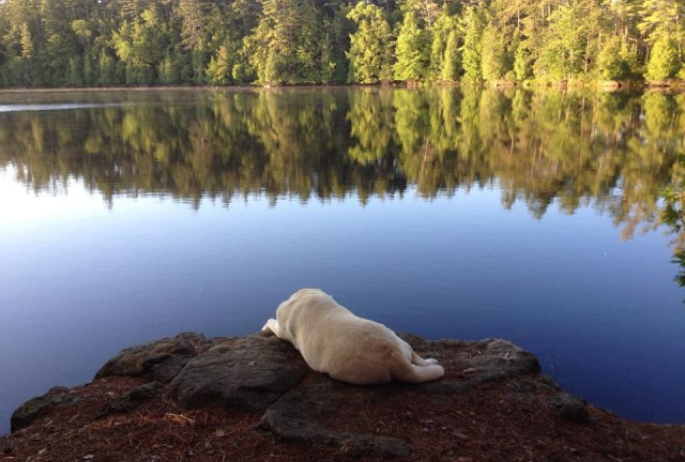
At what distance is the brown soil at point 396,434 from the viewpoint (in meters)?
4.01

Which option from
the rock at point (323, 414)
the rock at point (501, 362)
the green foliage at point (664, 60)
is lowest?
the rock at point (501, 362)

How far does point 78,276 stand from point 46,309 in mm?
1449

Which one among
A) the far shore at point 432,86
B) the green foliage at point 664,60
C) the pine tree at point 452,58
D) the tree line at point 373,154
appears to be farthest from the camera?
the pine tree at point 452,58

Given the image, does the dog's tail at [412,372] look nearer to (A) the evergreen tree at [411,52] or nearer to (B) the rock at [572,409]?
(B) the rock at [572,409]

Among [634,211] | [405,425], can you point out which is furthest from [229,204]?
[405,425]

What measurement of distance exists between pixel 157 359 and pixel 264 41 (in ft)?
284

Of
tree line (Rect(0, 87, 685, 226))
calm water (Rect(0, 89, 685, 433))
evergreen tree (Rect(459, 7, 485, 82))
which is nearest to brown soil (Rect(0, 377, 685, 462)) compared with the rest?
calm water (Rect(0, 89, 685, 433))

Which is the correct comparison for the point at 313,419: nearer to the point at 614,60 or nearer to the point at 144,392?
the point at 144,392

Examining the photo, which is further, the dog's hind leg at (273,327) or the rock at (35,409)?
the dog's hind leg at (273,327)

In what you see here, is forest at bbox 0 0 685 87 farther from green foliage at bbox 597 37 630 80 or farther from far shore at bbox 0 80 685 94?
green foliage at bbox 597 37 630 80

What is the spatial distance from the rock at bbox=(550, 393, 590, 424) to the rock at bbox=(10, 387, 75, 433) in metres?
4.28

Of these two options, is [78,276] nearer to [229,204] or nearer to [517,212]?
[229,204]

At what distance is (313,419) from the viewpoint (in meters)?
4.36

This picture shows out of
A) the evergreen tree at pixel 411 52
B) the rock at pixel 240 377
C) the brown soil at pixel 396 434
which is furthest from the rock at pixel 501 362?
the evergreen tree at pixel 411 52
